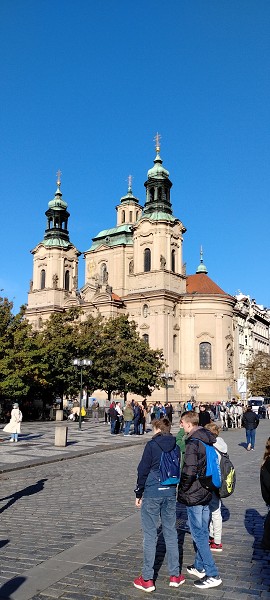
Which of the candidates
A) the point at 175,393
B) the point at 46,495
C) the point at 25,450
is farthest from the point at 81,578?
the point at 175,393

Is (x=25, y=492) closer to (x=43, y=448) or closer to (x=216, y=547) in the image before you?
(x=216, y=547)

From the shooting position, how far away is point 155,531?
19.2 ft

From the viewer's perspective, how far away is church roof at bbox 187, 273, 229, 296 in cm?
6975

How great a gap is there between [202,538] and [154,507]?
0.66m

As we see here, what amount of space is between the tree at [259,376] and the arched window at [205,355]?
13.2 m

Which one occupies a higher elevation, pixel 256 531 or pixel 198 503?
pixel 198 503

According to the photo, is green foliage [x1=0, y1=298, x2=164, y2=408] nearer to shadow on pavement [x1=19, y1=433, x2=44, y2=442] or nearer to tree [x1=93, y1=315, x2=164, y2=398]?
tree [x1=93, y1=315, x2=164, y2=398]

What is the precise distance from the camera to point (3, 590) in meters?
5.60

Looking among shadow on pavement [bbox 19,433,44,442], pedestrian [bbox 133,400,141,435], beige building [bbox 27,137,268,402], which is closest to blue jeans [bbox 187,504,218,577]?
shadow on pavement [bbox 19,433,44,442]

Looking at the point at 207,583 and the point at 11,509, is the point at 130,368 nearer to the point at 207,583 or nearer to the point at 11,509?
the point at 11,509

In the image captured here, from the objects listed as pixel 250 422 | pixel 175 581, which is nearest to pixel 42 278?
pixel 250 422

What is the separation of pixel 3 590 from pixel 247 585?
257 cm

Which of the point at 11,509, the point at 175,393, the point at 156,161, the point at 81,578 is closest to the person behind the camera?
the point at 81,578

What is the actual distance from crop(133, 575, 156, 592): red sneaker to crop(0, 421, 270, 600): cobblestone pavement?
0.23 feet
